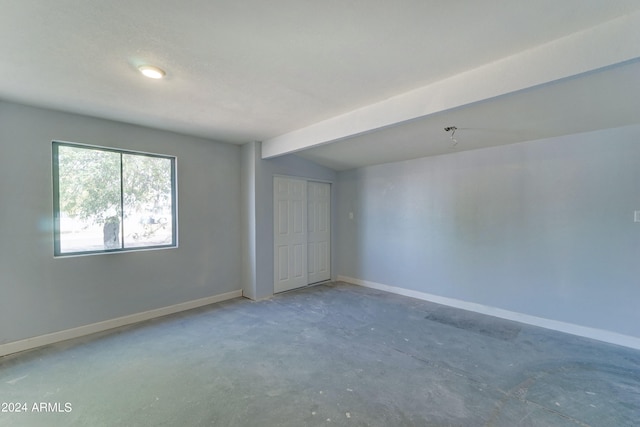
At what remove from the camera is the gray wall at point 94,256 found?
2887mm

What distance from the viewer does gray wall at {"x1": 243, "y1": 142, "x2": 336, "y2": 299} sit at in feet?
14.9

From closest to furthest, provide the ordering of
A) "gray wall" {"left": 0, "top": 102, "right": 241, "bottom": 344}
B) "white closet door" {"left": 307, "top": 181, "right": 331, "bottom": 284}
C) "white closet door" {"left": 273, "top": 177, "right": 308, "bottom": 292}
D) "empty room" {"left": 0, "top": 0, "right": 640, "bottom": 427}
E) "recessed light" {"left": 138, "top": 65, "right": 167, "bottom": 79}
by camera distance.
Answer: "empty room" {"left": 0, "top": 0, "right": 640, "bottom": 427}
"recessed light" {"left": 138, "top": 65, "right": 167, "bottom": 79}
"gray wall" {"left": 0, "top": 102, "right": 241, "bottom": 344}
"white closet door" {"left": 273, "top": 177, "right": 308, "bottom": 292}
"white closet door" {"left": 307, "top": 181, "right": 331, "bottom": 284}

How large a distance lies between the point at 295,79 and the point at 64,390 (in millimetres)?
3166

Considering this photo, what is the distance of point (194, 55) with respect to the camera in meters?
2.04

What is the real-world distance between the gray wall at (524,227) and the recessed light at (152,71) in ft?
12.4

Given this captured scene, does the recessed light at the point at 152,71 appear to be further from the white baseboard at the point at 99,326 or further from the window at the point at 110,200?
the white baseboard at the point at 99,326

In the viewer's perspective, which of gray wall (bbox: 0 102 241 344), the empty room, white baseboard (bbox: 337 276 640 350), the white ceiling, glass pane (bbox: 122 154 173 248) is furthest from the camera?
glass pane (bbox: 122 154 173 248)

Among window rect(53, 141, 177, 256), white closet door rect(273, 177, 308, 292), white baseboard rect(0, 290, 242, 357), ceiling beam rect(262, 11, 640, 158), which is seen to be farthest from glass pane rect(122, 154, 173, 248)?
ceiling beam rect(262, 11, 640, 158)

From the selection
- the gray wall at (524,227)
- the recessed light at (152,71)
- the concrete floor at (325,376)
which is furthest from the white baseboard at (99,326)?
the gray wall at (524,227)

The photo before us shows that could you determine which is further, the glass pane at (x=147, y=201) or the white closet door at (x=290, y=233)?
the white closet door at (x=290, y=233)

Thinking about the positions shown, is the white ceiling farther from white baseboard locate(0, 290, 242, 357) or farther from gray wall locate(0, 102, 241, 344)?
white baseboard locate(0, 290, 242, 357)

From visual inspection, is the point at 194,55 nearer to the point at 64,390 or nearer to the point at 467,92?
the point at 467,92

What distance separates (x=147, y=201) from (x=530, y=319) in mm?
5278

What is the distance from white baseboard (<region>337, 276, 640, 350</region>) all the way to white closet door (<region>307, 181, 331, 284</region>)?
1.18 m
